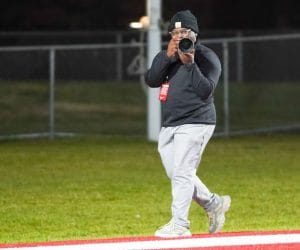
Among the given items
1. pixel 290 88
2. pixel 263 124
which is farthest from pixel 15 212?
pixel 290 88

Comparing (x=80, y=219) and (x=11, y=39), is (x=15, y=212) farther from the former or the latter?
(x=11, y=39)

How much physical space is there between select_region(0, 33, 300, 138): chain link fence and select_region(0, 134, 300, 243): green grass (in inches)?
68.5

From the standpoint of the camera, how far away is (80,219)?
443 inches

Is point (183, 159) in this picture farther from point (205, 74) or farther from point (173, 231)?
point (205, 74)

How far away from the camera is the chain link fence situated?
21172 millimetres

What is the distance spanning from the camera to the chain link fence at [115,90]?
2117 cm

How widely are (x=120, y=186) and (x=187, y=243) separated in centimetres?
459

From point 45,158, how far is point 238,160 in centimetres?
270

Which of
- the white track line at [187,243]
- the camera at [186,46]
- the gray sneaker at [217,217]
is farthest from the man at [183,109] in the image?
the gray sneaker at [217,217]

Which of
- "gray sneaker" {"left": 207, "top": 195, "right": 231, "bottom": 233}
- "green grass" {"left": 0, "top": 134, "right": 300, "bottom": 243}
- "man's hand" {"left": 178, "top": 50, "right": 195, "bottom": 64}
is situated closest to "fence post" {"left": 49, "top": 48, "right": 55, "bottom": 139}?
"green grass" {"left": 0, "top": 134, "right": 300, "bottom": 243}

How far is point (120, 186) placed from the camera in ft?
44.8

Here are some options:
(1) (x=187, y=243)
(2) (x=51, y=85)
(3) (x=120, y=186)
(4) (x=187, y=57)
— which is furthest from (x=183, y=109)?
(2) (x=51, y=85)

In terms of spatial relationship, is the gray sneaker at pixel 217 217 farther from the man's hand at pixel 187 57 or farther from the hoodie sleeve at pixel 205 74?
the man's hand at pixel 187 57

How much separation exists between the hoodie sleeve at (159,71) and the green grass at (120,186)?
1559 mm
